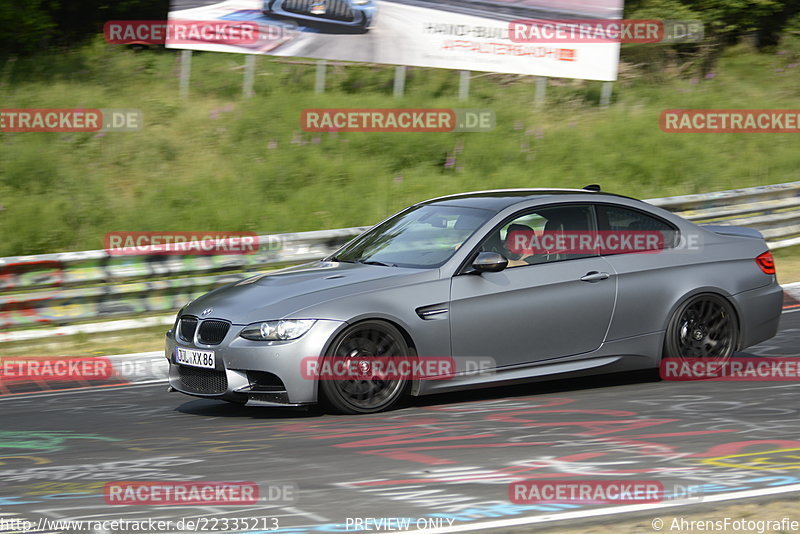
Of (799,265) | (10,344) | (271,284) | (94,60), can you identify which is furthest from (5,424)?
(94,60)

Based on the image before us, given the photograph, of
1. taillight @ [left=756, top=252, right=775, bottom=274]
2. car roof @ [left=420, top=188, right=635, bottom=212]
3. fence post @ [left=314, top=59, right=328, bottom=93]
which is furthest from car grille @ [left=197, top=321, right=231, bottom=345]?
fence post @ [left=314, top=59, right=328, bottom=93]

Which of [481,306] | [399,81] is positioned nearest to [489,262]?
[481,306]

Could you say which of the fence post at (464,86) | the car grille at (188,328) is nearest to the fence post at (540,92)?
the fence post at (464,86)

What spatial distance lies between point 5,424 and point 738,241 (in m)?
5.89

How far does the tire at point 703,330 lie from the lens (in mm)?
8453

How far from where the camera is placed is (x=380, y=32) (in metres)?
19.9

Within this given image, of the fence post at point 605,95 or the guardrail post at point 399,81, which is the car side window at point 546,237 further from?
the fence post at point 605,95

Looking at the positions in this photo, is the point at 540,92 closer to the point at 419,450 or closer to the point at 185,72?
the point at 185,72

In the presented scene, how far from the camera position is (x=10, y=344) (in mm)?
11672

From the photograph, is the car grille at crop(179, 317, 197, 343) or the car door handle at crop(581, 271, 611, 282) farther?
the car door handle at crop(581, 271, 611, 282)

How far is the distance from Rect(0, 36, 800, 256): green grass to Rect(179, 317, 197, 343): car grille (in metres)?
7.19

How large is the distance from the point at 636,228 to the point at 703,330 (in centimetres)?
96

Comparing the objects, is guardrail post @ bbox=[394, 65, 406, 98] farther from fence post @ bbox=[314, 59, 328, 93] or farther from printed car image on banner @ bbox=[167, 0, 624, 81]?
fence post @ bbox=[314, 59, 328, 93]

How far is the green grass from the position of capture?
15.7m
